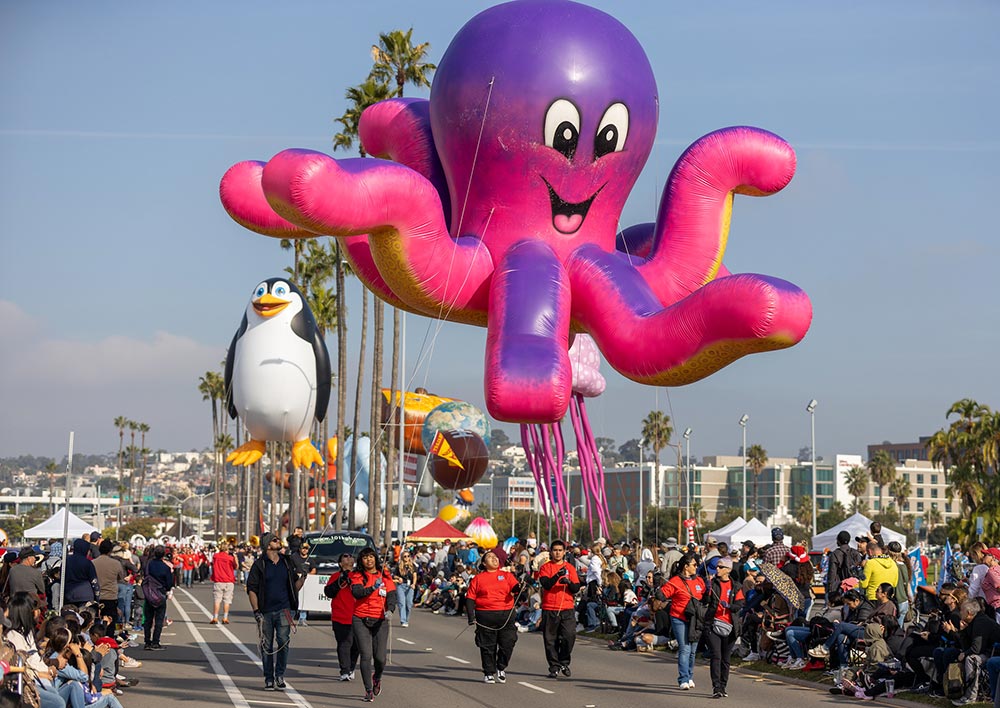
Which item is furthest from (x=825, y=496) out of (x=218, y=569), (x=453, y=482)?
(x=218, y=569)

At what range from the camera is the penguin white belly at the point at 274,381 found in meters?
38.7

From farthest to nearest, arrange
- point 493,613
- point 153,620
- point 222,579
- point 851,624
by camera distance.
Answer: point 222,579 → point 153,620 → point 851,624 → point 493,613

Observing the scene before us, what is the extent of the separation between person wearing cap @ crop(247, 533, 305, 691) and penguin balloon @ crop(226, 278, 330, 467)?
2158 cm

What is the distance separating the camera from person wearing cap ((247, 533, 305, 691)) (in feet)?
54.3

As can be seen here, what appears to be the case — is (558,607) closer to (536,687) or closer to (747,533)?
(536,687)

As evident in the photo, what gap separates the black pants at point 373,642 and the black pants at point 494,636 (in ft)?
4.48

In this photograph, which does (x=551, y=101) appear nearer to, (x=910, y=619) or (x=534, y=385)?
(x=534, y=385)

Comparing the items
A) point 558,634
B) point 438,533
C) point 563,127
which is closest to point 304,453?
point 438,533

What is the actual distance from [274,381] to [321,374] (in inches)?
63.8

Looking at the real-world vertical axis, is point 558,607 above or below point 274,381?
below

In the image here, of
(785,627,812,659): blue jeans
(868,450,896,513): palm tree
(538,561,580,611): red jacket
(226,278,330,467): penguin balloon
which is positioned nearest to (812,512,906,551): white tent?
(785,627,812,659): blue jeans

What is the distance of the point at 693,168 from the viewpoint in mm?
17000

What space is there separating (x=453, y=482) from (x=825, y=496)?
420 feet

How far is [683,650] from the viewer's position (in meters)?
17.1
